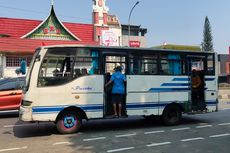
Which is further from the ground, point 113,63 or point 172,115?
point 113,63

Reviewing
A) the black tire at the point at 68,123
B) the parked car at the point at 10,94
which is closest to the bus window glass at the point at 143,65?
the black tire at the point at 68,123

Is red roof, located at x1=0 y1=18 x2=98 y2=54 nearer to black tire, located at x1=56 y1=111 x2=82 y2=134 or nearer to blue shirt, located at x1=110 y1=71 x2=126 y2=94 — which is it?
blue shirt, located at x1=110 y1=71 x2=126 y2=94

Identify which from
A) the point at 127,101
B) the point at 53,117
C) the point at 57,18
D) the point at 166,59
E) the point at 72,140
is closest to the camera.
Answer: the point at 72,140

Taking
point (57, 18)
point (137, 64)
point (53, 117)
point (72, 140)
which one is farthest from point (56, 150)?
point (57, 18)

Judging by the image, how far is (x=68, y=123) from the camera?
10.1 m

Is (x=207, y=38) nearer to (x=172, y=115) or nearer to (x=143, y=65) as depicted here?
(x=172, y=115)

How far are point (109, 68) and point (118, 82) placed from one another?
0.55 metres

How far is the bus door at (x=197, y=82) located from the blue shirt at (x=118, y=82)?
305 cm

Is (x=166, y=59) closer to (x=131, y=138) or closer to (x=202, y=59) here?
(x=202, y=59)

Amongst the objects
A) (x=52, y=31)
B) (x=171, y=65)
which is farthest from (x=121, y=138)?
(x=52, y=31)

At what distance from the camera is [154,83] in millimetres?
11414

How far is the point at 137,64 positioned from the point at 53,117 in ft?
11.1

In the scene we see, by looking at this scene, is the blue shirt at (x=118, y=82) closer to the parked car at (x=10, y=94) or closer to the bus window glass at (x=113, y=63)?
the bus window glass at (x=113, y=63)

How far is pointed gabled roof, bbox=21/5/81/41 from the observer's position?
34.6 metres
